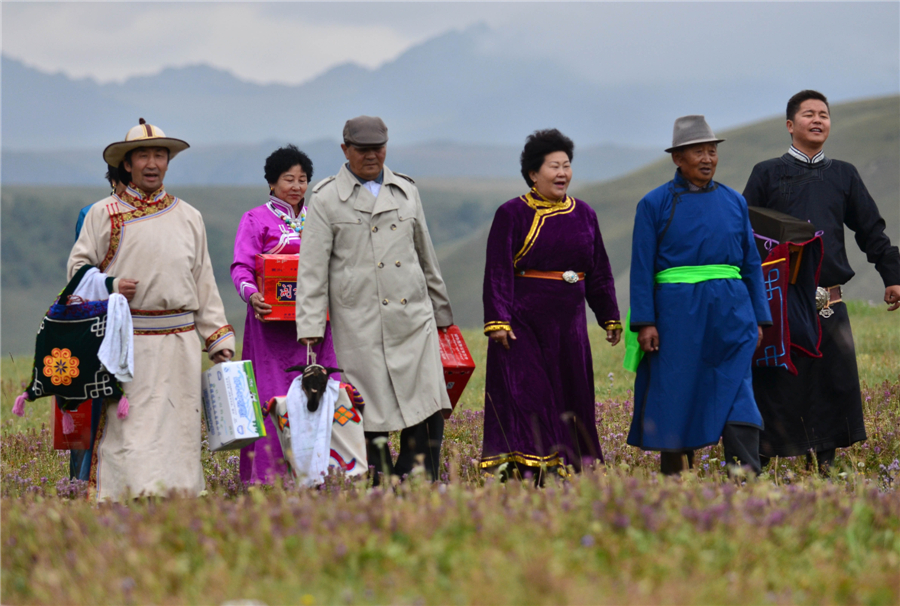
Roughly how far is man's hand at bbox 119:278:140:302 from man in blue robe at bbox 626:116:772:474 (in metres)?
2.98

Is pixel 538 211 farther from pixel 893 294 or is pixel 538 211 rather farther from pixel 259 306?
pixel 893 294

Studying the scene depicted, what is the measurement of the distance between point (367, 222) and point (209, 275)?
1.01 meters

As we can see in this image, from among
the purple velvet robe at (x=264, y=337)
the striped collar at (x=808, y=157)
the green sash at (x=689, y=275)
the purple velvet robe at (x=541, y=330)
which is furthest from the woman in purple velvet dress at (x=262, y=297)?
the striped collar at (x=808, y=157)

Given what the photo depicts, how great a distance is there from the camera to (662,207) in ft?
21.0

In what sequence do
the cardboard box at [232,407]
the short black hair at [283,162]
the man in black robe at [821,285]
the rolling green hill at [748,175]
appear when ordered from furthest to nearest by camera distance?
the rolling green hill at [748,175], the short black hair at [283,162], the man in black robe at [821,285], the cardboard box at [232,407]

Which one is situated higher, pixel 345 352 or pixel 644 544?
pixel 345 352

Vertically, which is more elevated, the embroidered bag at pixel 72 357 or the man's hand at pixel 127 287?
the man's hand at pixel 127 287

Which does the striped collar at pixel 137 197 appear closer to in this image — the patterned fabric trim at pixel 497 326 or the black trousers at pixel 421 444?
the black trousers at pixel 421 444

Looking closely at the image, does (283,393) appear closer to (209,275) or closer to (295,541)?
(209,275)

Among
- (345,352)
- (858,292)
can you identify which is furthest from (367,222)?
(858,292)

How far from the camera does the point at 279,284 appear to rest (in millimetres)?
7020

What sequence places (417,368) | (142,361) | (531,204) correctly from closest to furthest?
(142,361) < (417,368) < (531,204)

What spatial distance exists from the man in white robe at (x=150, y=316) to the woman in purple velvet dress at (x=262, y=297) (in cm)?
96

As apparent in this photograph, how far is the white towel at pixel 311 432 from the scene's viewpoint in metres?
5.73
